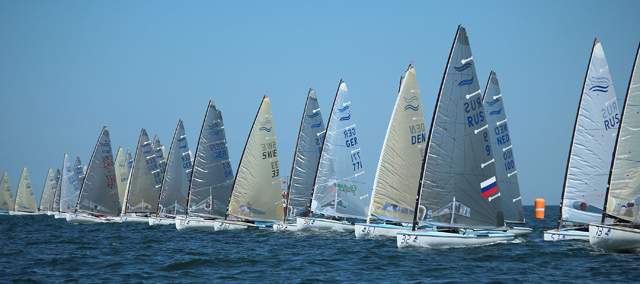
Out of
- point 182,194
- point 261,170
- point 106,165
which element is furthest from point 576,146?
point 106,165

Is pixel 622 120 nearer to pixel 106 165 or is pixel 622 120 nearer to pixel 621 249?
pixel 621 249

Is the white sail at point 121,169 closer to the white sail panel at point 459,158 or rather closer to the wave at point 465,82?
the white sail panel at point 459,158

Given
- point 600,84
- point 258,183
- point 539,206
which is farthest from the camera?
point 539,206

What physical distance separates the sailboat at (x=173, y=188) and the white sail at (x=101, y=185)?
182 inches

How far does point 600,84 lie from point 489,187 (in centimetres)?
869

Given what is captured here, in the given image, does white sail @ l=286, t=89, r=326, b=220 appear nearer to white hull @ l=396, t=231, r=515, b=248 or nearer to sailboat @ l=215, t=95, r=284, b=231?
sailboat @ l=215, t=95, r=284, b=231

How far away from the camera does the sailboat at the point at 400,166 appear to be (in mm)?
30875

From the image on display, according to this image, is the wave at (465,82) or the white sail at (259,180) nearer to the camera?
the wave at (465,82)

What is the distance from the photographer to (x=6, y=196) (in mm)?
98000

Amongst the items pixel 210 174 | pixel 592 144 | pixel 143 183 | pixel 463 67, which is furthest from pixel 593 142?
pixel 143 183

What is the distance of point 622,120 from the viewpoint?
25000 mm

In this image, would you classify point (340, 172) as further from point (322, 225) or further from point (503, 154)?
point (503, 154)

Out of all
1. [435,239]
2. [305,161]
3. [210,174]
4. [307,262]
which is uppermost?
[305,161]

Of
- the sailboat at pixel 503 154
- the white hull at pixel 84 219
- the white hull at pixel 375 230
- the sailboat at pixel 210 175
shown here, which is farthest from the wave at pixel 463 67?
the white hull at pixel 84 219
